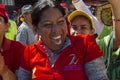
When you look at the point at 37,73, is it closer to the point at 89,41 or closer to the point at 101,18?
the point at 89,41

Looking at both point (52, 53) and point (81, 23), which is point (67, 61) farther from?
point (81, 23)

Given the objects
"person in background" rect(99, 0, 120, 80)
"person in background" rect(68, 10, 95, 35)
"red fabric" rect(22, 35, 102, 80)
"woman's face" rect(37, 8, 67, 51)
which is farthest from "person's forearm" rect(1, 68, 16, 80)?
"person in background" rect(68, 10, 95, 35)

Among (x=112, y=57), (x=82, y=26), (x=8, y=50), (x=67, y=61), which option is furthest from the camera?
(x=82, y=26)

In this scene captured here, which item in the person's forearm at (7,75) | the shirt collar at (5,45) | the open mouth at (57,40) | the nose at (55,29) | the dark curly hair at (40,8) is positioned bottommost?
the person's forearm at (7,75)

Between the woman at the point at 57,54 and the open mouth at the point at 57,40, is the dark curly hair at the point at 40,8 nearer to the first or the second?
Result: the woman at the point at 57,54

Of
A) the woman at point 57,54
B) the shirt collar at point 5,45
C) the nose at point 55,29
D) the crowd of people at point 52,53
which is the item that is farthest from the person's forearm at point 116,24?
the shirt collar at point 5,45

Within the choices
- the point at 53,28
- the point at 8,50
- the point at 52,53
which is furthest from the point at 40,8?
the point at 8,50

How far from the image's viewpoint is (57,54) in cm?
255

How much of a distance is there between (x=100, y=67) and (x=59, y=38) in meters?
0.34

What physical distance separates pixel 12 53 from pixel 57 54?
0.41m

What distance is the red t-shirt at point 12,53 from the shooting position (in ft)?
8.97

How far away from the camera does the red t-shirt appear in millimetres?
2735

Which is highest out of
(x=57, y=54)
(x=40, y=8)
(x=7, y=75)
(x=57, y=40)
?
(x=40, y=8)

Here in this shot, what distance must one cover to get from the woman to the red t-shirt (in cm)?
14
